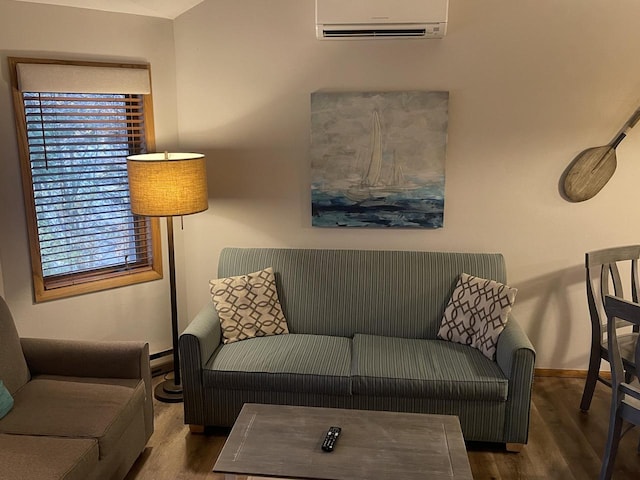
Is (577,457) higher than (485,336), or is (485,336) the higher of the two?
(485,336)

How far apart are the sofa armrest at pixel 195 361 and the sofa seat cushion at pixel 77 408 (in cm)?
26

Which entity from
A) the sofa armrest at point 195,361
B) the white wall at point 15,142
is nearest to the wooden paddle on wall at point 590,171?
the sofa armrest at point 195,361

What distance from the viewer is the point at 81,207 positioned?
3.37m

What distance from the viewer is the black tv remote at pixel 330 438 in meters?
2.25

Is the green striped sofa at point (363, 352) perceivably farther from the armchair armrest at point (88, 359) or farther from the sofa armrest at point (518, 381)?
the armchair armrest at point (88, 359)

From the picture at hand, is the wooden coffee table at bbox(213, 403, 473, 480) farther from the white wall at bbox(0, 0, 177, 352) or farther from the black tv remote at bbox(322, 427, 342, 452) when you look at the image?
the white wall at bbox(0, 0, 177, 352)

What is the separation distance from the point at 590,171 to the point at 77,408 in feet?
9.92

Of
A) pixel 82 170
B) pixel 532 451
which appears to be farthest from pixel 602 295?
pixel 82 170

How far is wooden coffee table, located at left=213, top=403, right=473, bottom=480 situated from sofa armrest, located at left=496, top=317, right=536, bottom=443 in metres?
0.52

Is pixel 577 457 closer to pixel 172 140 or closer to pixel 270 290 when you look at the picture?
pixel 270 290

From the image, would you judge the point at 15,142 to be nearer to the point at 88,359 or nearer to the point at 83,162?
the point at 83,162

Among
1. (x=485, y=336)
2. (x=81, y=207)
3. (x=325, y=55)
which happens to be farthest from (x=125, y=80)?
(x=485, y=336)

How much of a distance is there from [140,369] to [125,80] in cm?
166

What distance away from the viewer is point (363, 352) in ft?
10.2
